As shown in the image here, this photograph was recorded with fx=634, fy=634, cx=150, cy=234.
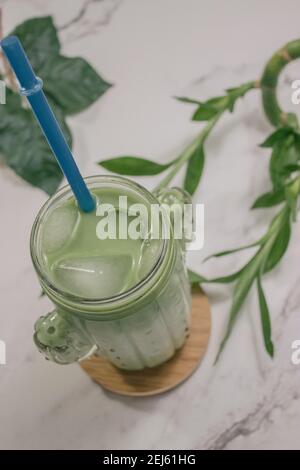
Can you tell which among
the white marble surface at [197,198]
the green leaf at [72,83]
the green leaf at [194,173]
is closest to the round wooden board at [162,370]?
the white marble surface at [197,198]

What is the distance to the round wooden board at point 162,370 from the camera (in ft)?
1.82

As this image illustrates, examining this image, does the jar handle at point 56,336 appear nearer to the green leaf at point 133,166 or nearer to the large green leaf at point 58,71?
the green leaf at point 133,166

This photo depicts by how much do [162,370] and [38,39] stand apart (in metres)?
0.39

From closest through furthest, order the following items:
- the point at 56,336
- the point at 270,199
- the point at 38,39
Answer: the point at 56,336 < the point at 270,199 < the point at 38,39

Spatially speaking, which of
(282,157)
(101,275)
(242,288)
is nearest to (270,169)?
(282,157)

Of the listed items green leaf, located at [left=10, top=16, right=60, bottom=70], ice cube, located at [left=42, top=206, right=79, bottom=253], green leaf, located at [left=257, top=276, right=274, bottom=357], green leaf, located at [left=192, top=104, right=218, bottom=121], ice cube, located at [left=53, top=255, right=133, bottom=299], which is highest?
green leaf, located at [left=10, top=16, right=60, bottom=70]

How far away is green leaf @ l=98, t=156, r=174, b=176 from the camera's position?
608mm

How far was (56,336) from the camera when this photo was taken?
0.49 m

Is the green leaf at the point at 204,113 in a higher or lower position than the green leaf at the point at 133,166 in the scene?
higher

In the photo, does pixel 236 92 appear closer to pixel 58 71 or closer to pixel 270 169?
pixel 270 169

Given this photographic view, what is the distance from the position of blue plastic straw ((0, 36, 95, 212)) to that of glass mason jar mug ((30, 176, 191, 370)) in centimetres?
2

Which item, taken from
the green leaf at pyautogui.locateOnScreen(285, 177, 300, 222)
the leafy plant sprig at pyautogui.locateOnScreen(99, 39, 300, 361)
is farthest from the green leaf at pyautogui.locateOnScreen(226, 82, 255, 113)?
the green leaf at pyautogui.locateOnScreen(285, 177, 300, 222)

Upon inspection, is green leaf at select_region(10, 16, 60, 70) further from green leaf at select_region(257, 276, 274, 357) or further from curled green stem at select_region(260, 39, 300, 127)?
green leaf at select_region(257, 276, 274, 357)

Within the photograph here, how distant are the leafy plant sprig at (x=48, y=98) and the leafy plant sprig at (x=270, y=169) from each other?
0.27 feet
